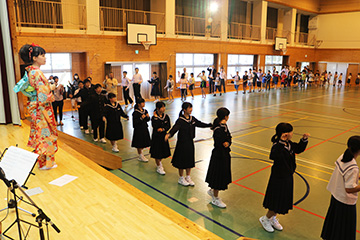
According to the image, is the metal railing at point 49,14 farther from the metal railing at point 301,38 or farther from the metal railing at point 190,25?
the metal railing at point 301,38

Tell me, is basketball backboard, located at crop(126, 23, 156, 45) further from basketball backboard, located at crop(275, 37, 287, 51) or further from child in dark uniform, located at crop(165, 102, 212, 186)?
basketball backboard, located at crop(275, 37, 287, 51)

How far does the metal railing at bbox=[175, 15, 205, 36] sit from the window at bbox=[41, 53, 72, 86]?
871cm

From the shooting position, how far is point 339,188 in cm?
381

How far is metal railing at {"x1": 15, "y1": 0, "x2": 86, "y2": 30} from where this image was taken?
47.3ft

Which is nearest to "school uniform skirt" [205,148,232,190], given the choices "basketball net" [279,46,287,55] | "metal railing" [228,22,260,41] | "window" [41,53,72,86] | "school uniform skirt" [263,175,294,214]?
"school uniform skirt" [263,175,294,214]

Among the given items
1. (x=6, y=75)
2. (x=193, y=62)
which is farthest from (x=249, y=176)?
(x=193, y=62)

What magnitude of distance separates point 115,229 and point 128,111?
11631 millimetres

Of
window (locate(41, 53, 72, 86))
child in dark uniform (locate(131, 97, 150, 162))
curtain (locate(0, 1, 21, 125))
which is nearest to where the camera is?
child in dark uniform (locate(131, 97, 150, 162))

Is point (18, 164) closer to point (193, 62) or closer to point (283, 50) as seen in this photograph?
point (193, 62)

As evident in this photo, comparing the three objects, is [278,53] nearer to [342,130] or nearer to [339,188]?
[342,130]

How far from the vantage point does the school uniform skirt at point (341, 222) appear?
3.78 metres

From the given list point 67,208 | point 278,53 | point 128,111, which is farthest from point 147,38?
point 278,53

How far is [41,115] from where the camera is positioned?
510 centimetres

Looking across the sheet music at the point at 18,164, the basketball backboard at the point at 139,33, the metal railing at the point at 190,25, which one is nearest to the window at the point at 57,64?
the basketball backboard at the point at 139,33
